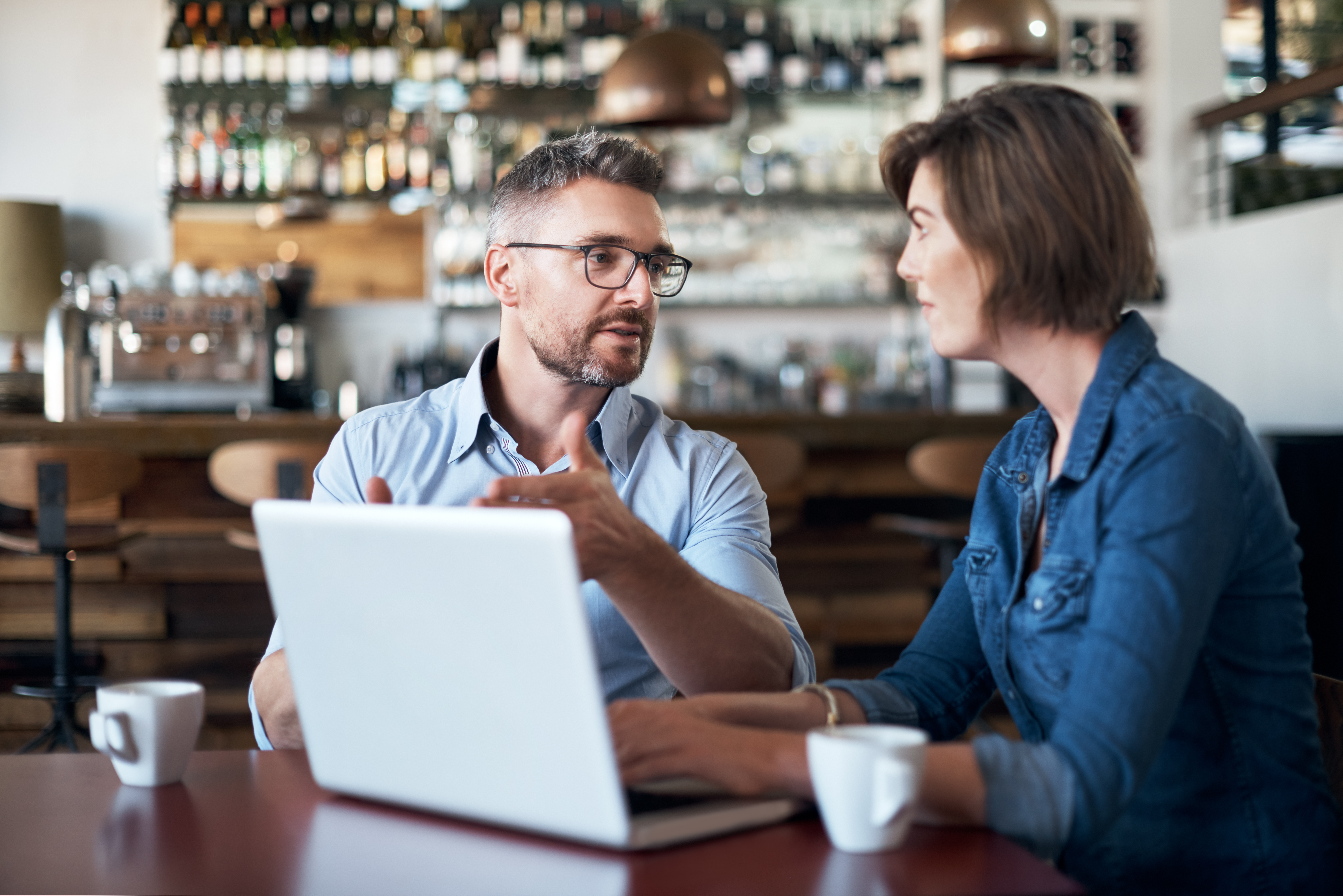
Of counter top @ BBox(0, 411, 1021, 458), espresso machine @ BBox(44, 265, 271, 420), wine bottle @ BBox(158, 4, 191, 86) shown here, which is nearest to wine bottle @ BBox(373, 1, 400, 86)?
wine bottle @ BBox(158, 4, 191, 86)

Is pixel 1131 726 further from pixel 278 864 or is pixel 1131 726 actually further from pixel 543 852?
pixel 278 864

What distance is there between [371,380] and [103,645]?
76.4 inches

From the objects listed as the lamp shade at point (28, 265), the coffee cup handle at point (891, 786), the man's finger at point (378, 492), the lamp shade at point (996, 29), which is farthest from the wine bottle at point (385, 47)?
the coffee cup handle at point (891, 786)

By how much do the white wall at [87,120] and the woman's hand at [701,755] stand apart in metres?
4.70

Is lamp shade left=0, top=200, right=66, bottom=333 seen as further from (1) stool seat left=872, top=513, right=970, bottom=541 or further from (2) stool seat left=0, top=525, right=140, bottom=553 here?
(1) stool seat left=872, top=513, right=970, bottom=541

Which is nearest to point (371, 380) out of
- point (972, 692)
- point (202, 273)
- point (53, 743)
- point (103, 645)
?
point (202, 273)

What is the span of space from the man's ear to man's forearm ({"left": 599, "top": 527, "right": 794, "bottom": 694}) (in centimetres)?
59

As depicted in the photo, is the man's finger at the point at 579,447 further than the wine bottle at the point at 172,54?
No

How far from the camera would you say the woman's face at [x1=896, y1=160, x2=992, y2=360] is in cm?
105

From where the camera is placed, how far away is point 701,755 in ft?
2.70

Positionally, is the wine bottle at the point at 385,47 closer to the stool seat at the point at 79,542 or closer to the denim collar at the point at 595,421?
the stool seat at the point at 79,542

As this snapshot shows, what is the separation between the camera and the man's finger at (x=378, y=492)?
964mm

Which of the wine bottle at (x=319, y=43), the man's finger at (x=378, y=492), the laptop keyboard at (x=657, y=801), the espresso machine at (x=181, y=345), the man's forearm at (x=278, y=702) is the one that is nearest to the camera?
the laptop keyboard at (x=657, y=801)

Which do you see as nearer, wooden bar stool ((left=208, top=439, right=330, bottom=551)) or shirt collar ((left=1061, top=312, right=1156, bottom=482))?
shirt collar ((left=1061, top=312, right=1156, bottom=482))
